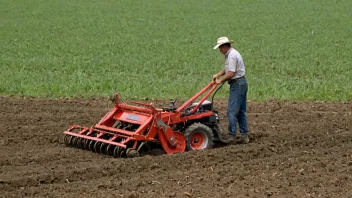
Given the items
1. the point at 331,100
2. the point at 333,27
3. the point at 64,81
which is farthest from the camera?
the point at 333,27

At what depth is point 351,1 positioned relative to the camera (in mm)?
48594

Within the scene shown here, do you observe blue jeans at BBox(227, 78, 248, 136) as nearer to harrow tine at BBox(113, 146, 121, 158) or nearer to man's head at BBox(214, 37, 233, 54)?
man's head at BBox(214, 37, 233, 54)

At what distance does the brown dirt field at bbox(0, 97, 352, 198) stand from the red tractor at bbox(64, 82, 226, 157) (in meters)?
0.26

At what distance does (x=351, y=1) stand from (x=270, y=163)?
131 feet

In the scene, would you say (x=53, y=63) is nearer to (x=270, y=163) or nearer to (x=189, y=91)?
(x=189, y=91)

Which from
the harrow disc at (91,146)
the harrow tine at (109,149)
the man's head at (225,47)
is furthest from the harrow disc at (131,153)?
the man's head at (225,47)

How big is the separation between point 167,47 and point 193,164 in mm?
17215

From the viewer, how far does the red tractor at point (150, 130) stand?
37.2ft

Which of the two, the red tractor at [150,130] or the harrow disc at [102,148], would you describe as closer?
the red tractor at [150,130]

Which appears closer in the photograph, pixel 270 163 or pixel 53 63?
pixel 270 163

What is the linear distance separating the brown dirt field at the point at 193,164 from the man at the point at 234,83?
40 centimetres

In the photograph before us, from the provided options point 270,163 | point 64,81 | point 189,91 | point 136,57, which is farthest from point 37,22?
point 270,163

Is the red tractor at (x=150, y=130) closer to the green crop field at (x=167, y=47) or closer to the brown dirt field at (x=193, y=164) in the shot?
the brown dirt field at (x=193, y=164)

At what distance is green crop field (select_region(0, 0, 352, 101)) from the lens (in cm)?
1822
